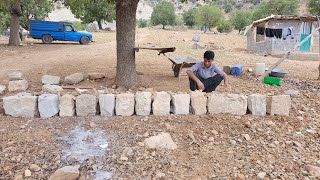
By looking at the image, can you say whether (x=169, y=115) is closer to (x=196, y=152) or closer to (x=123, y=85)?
(x=196, y=152)

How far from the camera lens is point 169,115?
4543 millimetres

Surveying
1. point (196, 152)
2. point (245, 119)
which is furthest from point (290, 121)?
point (196, 152)

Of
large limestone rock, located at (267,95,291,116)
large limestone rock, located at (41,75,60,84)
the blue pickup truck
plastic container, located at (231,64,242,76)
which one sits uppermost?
the blue pickup truck

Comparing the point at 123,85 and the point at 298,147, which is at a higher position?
the point at 123,85

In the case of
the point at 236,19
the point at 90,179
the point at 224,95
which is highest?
the point at 236,19

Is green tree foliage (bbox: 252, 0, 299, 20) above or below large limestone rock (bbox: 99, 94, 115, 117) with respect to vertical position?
above

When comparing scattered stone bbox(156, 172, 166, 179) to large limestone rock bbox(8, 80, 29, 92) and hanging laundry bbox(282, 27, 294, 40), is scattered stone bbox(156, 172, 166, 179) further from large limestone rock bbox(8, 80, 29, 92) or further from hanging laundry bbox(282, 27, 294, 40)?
hanging laundry bbox(282, 27, 294, 40)

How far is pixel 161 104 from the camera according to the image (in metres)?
4.54

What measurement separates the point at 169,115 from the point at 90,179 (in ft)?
5.50

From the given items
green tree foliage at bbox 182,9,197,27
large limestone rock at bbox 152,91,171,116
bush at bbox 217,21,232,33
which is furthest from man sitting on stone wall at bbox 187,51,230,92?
green tree foliage at bbox 182,9,197,27

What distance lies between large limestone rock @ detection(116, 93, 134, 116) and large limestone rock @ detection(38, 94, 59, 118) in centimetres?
86

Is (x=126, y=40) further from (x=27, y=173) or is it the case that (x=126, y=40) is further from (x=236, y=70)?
(x=27, y=173)

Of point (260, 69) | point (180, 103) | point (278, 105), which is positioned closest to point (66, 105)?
point (180, 103)

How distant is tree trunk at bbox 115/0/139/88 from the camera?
6.17m
